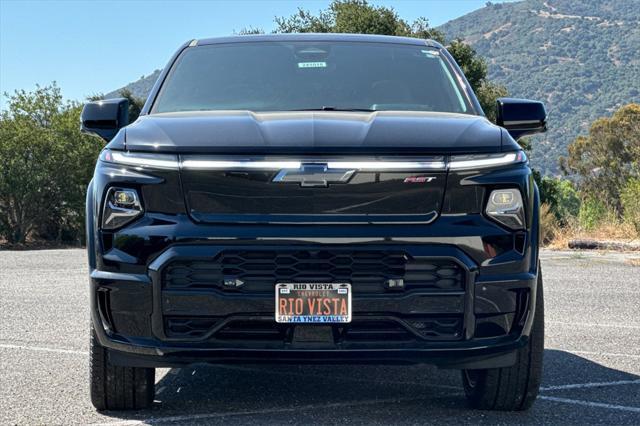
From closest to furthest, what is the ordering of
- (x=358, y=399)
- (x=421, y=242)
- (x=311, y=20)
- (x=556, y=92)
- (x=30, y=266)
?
(x=421, y=242), (x=358, y=399), (x=30, y=266), (x=311, y=20), (x=556, y=92)

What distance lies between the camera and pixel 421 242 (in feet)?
13.7

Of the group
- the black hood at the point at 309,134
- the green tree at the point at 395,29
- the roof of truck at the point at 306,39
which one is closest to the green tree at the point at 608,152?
the green tree at the point at 395,29

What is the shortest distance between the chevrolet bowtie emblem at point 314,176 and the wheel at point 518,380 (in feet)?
3.68

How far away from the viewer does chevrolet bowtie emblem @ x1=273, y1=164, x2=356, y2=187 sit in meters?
4.25

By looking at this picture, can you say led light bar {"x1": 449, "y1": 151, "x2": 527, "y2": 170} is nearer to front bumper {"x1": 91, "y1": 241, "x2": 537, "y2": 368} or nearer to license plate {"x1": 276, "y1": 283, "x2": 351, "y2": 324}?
front bumper {"x1": 91, "y1": 241, "x2": 537, "y2": 368}

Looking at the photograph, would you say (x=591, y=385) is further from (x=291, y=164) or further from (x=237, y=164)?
(x=237, y=164)

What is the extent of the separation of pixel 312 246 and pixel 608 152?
66699 millimetres

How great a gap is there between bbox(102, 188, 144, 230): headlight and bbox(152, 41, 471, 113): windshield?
1.24 meters

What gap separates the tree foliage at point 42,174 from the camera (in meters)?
29.0

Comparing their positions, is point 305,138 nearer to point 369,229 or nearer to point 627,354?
point 369,229

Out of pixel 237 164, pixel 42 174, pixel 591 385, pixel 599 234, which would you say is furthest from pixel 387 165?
pixel 42 174

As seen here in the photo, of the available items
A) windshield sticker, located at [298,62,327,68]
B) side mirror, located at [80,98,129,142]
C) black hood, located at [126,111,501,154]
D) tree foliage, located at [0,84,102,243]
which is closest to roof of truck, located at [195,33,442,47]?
windshield sticker, located at [298,62,327,68]

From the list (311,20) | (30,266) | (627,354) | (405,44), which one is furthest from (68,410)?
(311,20)

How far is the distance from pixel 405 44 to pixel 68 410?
2.94m
